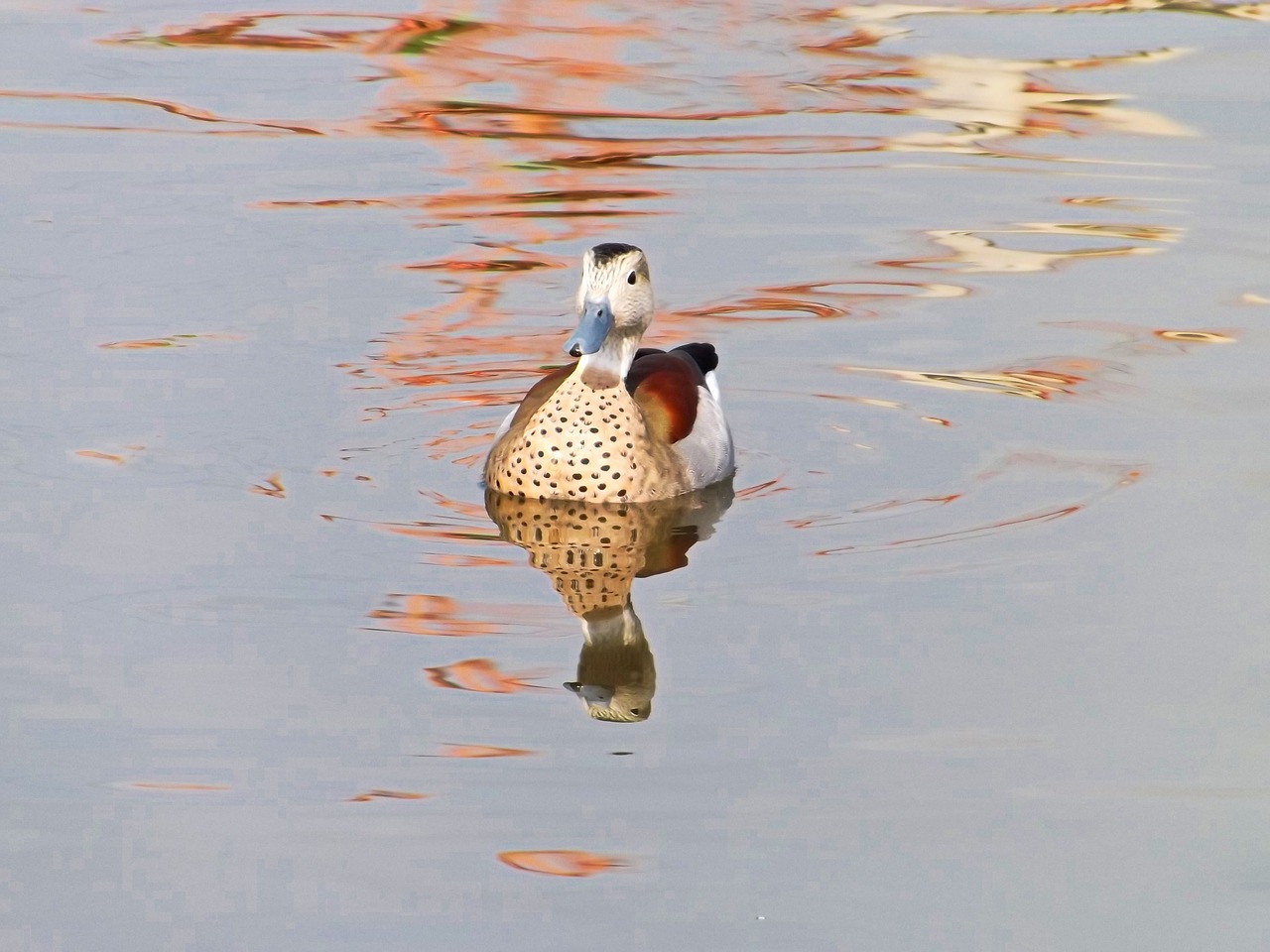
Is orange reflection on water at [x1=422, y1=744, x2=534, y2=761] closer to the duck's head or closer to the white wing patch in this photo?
the duck's head

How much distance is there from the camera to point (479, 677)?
7.59 m

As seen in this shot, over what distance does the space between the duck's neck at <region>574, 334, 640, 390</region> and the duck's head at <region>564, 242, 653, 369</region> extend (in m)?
0.02

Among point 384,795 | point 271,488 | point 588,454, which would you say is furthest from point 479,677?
point 271,488

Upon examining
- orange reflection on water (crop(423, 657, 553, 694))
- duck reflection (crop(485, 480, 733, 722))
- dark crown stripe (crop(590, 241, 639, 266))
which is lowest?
duck reflection (crop(485, 480, 733, 722))

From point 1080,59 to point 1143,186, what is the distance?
377cm

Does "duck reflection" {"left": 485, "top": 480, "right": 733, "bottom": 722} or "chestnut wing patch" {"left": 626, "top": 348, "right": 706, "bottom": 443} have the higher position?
"chestnut wing patch" {"left": 626, "top": 348, "right": 706, "bottom": 443}

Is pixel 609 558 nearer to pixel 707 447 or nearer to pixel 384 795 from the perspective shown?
pixel 707 447

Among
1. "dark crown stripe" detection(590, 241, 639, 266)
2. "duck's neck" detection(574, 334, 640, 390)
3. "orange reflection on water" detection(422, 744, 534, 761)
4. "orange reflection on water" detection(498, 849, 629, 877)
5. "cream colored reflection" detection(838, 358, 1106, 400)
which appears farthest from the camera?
"cream colored reflection" detection(838, 358, 1106, 400)

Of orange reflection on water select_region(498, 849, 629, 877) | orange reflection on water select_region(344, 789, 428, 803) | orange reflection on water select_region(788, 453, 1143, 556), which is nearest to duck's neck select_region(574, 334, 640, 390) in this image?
orange reflection on water select_region(788, 453, 1143, 556)

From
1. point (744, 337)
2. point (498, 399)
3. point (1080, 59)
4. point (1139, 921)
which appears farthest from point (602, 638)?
point (1080, 59)

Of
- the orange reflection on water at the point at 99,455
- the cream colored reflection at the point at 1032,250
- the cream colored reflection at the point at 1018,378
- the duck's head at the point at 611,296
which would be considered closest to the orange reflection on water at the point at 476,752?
the duck's head at the point at 611,296

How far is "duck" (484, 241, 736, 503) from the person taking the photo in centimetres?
961

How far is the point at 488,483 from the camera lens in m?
9.94

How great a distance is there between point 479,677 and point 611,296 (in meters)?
2.48
